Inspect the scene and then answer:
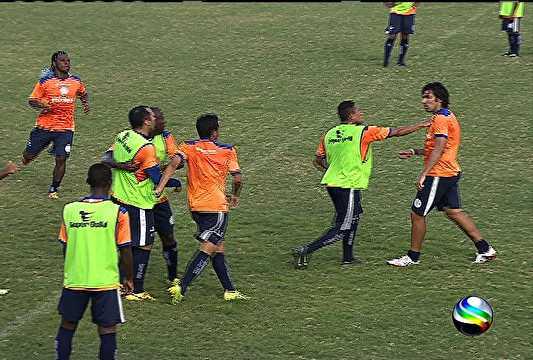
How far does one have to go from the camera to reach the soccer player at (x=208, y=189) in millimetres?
12273

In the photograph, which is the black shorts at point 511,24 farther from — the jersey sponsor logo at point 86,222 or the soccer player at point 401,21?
the jersey sponsor logo at point 86,222

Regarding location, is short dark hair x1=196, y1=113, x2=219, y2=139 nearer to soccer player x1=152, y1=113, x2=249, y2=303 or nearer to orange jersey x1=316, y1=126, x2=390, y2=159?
soccer player x1=152, y1=113, x2=249, y2=303

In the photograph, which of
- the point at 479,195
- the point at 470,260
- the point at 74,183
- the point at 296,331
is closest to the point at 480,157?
the point at 479,195

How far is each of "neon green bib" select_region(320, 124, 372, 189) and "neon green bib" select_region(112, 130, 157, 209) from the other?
7.77 ft

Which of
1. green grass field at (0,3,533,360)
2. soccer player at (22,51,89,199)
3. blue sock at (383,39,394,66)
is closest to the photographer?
green grass field at (0,3,533,360)

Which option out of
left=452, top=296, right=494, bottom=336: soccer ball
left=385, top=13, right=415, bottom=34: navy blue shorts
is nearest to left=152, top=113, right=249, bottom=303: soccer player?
left=452, top=296, right=494, bottom=336: soccer ball

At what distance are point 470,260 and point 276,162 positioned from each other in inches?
213

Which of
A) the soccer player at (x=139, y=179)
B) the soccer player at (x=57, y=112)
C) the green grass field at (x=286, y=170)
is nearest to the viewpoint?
the green grass field at (x=286, y=170)

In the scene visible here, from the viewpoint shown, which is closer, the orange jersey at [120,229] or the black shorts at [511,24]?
the orange jersey at [120,229]

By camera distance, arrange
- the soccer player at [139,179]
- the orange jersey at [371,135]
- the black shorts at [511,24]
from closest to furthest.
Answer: the soccer player at [139,179], the orange jersey at [371,135], the black shorts at [511,24]

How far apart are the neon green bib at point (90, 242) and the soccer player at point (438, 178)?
15.2 feet

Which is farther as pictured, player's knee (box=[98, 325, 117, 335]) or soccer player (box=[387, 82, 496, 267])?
soccer player (box=[387, 82, 496, 267])

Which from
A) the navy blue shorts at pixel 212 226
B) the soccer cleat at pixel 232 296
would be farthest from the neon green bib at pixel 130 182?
the soccer cleat at pixel 232 296

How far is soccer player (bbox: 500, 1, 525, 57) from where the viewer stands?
968 inches
